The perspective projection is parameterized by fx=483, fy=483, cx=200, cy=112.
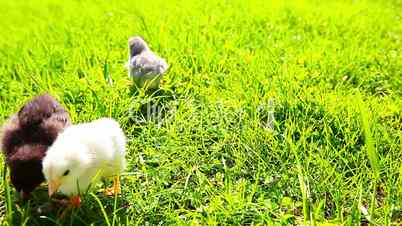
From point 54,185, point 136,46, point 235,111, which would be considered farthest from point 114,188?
point 136,46

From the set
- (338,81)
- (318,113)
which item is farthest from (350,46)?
(318,113)

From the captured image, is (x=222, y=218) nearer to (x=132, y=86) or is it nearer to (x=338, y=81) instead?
(x=132, y=86)

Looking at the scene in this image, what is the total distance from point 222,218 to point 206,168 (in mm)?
572

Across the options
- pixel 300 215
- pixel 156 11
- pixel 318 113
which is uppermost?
pixel 156 11

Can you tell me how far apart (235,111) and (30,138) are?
1.48m

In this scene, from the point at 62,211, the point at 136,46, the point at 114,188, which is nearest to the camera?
the point at 62,211

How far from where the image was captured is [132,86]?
430 cm

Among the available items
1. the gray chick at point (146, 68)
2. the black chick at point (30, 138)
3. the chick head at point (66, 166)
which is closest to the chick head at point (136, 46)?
the gray chick at point (146, 68)

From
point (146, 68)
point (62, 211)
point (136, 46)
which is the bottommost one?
point (62, 211)

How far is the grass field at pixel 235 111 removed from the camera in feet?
9.23

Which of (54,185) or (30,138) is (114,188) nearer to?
(54,185)

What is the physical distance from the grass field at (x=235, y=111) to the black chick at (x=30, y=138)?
17 centimetres

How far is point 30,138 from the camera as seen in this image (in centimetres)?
302

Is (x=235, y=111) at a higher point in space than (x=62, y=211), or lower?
higher
